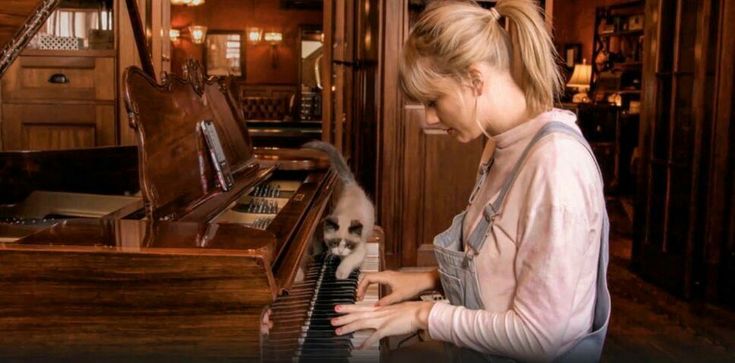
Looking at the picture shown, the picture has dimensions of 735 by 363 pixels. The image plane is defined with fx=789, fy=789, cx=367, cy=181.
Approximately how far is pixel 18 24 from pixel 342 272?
102 cm

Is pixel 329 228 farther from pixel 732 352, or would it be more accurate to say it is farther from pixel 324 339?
pixel 732 352

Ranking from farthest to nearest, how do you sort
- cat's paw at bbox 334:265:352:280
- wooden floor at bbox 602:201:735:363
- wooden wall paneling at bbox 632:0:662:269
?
1. wooden wall paneling at bbox 632:0:662:269
2. wooden floor at bbox 602:201:735:363
3. cat's paw at bbox 334:265:352:280

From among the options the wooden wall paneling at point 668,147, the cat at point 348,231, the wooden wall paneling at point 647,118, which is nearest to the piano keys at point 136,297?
the cat at point 348,231

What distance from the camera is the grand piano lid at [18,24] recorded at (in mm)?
1879

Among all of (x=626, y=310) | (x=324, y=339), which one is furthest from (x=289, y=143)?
(x=324, y=339)

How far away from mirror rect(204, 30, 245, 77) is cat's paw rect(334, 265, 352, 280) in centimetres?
1543

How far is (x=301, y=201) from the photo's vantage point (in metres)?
2.21

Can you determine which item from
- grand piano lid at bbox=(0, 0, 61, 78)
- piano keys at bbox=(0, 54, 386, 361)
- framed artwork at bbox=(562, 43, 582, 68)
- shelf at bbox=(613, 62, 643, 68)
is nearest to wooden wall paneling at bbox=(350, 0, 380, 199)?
grand piano lid at bbox=(0, 0, 61, 78)

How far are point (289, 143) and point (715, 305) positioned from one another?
441cm

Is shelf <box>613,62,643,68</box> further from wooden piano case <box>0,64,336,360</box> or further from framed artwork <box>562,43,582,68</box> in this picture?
wooden piano case <box>0,64,336,360</box>

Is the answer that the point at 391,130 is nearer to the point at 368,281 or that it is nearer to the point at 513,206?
the point at 368,281

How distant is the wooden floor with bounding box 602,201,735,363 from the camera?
12.9 ft

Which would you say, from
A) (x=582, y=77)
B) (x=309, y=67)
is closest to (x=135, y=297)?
(x=582, y=77)

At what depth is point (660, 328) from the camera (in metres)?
4.48
